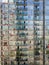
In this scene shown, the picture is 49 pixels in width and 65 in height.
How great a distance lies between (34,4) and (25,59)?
843 mm

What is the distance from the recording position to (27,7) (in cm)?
2289

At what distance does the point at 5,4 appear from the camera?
2288 cm

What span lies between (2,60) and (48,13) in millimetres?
994

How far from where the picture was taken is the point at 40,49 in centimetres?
2289

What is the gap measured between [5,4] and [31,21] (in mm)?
470

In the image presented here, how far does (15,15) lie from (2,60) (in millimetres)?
708

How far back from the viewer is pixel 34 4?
22.9 metres

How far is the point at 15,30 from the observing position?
22891 millimetres

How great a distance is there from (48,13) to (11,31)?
62cm

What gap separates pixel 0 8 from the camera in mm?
22875

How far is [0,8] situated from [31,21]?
0.51 meters

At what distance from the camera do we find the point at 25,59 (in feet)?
75.2

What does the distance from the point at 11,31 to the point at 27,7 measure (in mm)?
436

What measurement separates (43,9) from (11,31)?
59 centimetres
